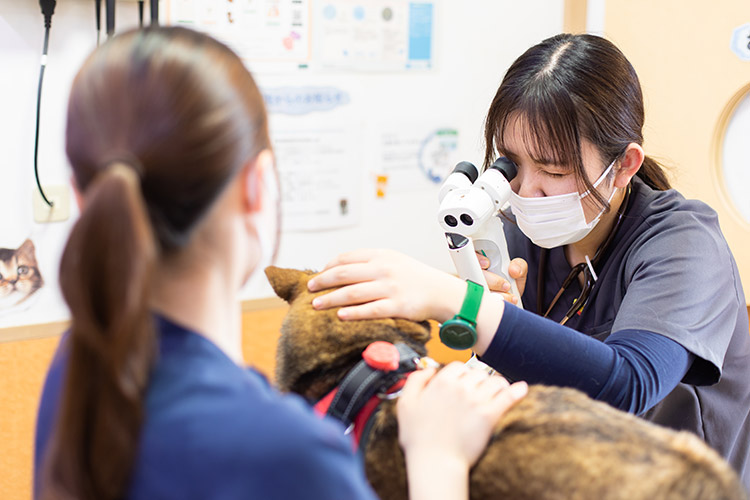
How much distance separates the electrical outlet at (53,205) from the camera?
1626 millimetres

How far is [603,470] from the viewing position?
61cm

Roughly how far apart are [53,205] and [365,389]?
3.98ft

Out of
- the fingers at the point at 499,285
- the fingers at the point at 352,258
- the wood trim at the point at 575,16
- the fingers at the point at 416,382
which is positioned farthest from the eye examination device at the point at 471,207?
the wood trim at the point at 575,16

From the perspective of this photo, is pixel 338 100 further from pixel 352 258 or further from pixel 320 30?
pixel 352 258

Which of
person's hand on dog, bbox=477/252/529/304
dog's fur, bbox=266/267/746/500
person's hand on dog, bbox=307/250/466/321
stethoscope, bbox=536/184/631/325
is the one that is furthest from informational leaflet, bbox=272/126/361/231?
dog's fur, bbox=266/267/746/500

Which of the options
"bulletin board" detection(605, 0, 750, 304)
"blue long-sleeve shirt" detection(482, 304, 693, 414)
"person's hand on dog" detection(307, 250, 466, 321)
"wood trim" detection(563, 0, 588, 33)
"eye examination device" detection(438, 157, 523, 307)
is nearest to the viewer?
"person's hand on dog" detection(307, 250, 466, 321)

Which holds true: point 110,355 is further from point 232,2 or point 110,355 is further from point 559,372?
point 232,2

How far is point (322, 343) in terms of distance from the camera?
804 millimetres

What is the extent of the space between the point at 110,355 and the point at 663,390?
2.77 ft

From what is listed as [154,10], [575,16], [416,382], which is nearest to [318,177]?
[154,10]

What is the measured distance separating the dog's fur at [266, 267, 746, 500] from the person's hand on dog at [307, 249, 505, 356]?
0.04 meters

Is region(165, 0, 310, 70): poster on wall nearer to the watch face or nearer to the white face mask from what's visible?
the white face mask

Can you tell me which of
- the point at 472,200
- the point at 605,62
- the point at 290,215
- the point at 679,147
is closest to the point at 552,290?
the point at 472,200

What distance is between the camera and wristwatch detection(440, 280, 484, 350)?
911 mm
